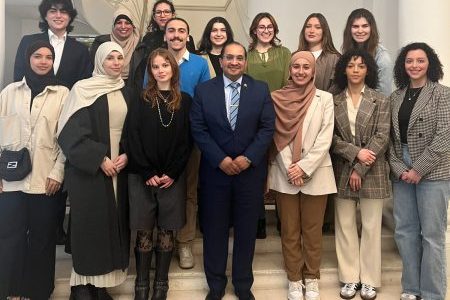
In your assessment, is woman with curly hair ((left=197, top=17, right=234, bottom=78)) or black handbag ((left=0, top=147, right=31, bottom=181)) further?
woman with curly hair ((left=197, top=17, right=234, bottom=78))

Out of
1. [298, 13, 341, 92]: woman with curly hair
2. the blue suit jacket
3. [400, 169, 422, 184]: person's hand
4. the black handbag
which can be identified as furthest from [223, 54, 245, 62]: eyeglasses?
the black handbag

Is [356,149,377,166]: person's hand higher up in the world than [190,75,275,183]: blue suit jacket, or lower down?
lower down

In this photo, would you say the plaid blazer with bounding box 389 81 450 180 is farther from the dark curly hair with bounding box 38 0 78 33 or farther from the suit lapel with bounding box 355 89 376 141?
the dark curly hair with bounding box 38 0 78 33

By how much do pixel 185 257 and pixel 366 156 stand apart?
1.57 m

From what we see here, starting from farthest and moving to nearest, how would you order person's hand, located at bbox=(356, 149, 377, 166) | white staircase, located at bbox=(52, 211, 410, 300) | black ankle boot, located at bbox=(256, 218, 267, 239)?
black ankle boot, located at bbox=(256, 218, 267, 239)
white staircase, located at bbox=(52, 211, 410, 300)
person's hand, located at bbox=(356, 149, 377, 166)

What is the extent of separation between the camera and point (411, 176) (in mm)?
2982

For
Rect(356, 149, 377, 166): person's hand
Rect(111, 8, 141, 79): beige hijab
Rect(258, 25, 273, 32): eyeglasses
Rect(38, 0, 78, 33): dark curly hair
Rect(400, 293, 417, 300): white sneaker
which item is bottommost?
Rect(400, 293, 417, 300): white sneaker

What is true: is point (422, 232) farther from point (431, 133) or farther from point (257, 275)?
point (257, 275)

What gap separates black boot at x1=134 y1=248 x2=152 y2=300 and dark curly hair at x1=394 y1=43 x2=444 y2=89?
2171 millimetres

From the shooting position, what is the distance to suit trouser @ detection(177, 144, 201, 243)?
3387 mm

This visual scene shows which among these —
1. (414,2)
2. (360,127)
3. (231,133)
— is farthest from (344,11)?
(231,133)

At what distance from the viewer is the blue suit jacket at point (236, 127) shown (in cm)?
294

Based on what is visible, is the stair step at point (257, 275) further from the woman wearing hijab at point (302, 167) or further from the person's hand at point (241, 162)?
the person's hand at point (241, 162)

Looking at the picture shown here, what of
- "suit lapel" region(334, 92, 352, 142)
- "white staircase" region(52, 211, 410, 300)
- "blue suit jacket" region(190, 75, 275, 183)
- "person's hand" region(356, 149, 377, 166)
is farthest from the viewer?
"white staircase" region(52, 211, 410, 300)
